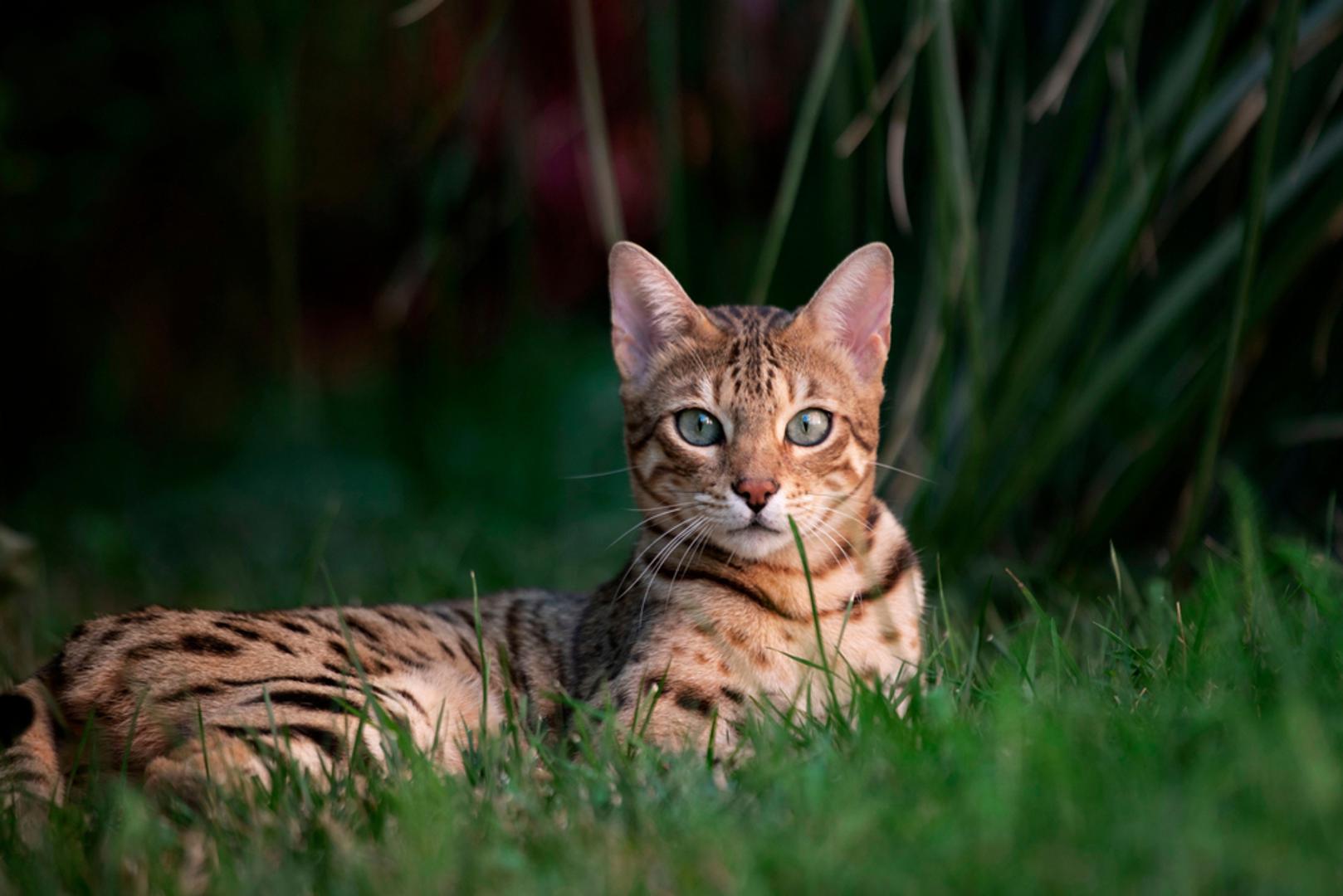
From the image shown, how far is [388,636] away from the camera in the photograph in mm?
3025

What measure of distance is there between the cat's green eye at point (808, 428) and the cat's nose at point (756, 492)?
8.5 inches

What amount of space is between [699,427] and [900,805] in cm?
137

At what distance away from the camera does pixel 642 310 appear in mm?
3369

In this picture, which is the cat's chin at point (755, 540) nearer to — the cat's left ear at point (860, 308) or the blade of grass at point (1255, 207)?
the cat's left ear at point (860, 308)

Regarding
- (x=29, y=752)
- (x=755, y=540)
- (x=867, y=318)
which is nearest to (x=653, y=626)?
(x=755, y=540)

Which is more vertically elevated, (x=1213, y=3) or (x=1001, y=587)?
(x=1213, y=3)

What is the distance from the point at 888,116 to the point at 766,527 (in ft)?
8.98

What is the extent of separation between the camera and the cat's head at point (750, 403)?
2.96 m

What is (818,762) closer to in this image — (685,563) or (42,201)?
(685,563)

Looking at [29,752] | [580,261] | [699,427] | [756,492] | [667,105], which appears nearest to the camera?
[29,752]

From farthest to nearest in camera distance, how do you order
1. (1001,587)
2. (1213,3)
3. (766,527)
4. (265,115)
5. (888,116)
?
(888,116) → (265,115) → (1001,587) → (1213,3) → (766,527)

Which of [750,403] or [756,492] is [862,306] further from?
[756,492]

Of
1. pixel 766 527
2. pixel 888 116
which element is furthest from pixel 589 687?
pixel 888 116

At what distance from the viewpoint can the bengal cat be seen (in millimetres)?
2592
